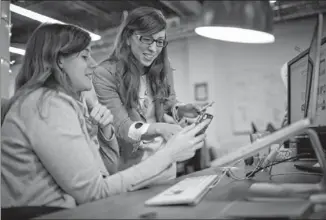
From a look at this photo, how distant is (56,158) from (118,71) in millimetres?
1013

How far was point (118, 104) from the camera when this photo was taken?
189 centimetres

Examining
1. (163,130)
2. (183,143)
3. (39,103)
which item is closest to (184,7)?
(163,130)

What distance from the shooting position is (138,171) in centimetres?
114

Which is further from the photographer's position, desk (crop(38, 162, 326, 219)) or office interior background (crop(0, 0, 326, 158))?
office interior background (crop(0, 0, 326, 158))

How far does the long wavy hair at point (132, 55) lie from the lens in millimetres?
1936

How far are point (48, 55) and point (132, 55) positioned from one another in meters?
0.84

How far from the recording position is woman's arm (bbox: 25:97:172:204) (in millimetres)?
996

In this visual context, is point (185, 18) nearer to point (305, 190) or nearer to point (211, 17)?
point (211, 17)

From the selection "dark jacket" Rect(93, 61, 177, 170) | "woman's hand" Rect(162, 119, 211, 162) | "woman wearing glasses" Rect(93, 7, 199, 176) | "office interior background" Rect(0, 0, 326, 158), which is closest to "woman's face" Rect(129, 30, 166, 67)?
"woman wearing glasses" Rect(93, 7, 199, 176)

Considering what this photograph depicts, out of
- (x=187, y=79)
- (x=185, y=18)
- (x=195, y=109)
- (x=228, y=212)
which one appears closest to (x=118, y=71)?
(x=195, y=109)

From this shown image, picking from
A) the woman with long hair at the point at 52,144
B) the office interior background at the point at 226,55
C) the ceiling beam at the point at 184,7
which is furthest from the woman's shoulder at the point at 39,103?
the ceiling beam at the point at 184,7

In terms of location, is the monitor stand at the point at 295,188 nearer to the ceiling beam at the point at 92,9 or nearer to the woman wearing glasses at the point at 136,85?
the woman wearing glasses at the point at 136,85

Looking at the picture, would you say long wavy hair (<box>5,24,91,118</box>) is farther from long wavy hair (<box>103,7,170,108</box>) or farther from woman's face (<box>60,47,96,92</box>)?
long wavy hair (<box>103,7,170,108</box>)

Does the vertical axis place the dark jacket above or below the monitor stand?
above
